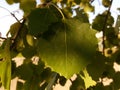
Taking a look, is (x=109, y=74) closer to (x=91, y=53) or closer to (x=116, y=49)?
(x=116, y=49)

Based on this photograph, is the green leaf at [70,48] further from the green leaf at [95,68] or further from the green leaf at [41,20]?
the green leaf at [95,68]

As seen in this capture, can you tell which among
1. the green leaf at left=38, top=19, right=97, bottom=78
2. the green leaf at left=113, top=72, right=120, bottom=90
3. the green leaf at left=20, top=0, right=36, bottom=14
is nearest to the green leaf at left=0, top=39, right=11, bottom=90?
the green leaf at left=38, top=19, right=97, bottom=78

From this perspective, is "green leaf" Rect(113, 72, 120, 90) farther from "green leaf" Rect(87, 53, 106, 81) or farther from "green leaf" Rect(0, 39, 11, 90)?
"green leaf" Rect(0, 39, 11, 90)

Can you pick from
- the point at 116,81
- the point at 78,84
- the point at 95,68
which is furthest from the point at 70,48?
the point at 116,81

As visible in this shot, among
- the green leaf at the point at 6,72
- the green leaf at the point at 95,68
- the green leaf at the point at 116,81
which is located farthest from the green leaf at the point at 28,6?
the green leaf at the point at 116,81

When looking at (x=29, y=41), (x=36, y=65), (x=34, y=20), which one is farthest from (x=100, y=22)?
(x=34, y=20)

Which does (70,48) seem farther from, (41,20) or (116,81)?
(116,81)
